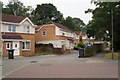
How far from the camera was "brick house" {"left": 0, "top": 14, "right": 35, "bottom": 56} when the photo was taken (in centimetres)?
2500

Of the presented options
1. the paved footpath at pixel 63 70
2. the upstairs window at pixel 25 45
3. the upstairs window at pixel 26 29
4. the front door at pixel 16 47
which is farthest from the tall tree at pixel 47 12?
the paved footpath at pixel 63 70

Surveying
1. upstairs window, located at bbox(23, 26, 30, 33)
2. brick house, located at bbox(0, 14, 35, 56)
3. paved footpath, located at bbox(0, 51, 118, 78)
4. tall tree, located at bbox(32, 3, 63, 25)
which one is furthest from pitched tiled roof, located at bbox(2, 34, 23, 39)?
tall tree, located at bbox(32, 3, 63, 25)

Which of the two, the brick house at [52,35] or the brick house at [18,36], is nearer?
the brick house at [18,36]

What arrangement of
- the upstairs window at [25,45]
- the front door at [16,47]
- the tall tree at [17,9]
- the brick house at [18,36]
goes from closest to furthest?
the brick house at [18,36], the front door at [16,47], the upstairs window at [25,45], the tall tree at [17,9]

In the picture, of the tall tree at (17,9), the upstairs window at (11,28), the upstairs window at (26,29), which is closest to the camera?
the upstairs window at (11,28)

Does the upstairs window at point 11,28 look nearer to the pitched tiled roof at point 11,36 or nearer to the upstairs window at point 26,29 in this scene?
the pitched tiled roof at point 11,36

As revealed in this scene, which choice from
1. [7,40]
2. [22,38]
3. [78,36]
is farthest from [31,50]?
[78,36]

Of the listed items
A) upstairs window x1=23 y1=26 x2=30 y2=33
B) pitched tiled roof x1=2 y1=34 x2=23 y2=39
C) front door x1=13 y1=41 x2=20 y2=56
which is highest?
upstairs window x1=23 y1=26 x2=30 y2=33

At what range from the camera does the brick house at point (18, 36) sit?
2500cm

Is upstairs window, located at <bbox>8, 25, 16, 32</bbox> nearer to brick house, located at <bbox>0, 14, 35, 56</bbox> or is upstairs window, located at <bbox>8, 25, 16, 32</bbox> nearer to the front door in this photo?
brick house, located at <bbox>0, 14, 35, 56</bbox>

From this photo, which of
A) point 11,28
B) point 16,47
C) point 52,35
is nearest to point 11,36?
point 11,28

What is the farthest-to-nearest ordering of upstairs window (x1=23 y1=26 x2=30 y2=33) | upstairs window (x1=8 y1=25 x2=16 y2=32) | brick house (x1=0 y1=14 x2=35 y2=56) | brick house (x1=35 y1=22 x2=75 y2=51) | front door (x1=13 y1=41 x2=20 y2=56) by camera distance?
brick house (x1=35 y1=22 x2=75 y2=51) → upstairs window (x1=23 y1=26 x2=30 y2=33) → upstairs window (x1=8 y1=25 x2=16 y2=32) → front door (x1=13 y1=41 x2=20 y2=56) → brick house (x1=0 y1=14 x2=35 y2=56)

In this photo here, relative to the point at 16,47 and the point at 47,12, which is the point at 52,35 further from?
the point at 47,12

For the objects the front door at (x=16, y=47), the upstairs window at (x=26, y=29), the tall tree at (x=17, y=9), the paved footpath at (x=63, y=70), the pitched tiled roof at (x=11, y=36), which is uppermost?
the tall tree at (x=17, y=9)
